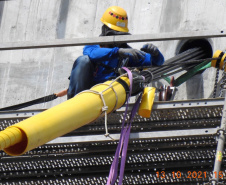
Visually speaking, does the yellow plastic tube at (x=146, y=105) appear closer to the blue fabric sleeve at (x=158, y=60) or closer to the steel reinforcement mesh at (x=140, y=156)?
the steel reinforcement mesh at (x=140, y=156)

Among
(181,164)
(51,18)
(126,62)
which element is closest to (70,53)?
(51,18)

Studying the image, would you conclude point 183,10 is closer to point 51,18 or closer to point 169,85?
point 169,85

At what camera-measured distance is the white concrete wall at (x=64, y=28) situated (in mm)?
9062

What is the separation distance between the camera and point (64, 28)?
33.0 ft

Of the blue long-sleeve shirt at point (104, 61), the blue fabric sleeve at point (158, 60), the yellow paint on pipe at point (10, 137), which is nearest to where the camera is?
the yellow paint on pipe at point (10, 137)

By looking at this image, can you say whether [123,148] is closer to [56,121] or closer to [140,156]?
[140,156]

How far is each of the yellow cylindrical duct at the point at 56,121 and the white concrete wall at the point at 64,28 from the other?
2.50 meters

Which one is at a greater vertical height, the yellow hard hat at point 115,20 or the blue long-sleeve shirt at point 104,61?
the yellow hard hat at point 115,20

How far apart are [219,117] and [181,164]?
2.06ft

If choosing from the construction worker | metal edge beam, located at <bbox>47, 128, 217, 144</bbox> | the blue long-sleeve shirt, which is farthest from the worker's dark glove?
metal edge beam, located at <bbox>47, 128, 217, 144</bbox>

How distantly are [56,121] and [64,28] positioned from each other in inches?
170

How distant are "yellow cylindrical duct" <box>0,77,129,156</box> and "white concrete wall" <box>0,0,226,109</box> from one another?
250 cm

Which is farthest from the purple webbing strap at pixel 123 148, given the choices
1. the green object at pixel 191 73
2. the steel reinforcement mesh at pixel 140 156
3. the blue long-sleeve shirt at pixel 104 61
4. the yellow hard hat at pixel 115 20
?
the green object at pixel 191 73

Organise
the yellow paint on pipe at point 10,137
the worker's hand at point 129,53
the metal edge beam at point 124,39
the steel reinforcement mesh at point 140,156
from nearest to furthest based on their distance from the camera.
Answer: the yellow paint on pipe at point 10,137
the metal edge beam at point 124,39
the steel reinforcement mesh at point 140,156
the worker's hand at point 129,53
